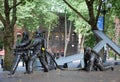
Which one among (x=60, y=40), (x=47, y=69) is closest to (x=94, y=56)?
(x=47, y=69)

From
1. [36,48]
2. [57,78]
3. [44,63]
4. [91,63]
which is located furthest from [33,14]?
[57,78]

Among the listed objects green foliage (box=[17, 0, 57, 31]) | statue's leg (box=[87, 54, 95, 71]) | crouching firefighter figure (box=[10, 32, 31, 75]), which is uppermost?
green foliage (box=[17, 0, 57, 31])

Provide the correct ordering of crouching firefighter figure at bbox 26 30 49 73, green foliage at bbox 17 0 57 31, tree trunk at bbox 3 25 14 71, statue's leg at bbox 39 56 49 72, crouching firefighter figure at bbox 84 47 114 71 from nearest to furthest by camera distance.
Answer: crouching firefighter figure at bbox 26 30 49 73, statue's leg at bbox 39 56 49 72, crouching firefighter figure at bbox 84 47 114 71, tree trunk at bbox 3 25 14 71, green foliage at bbox 17 0 57 31

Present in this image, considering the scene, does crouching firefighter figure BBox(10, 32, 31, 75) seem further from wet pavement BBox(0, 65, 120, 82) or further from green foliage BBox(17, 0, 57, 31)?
green foliage BBox(17, 0, 57, 31)

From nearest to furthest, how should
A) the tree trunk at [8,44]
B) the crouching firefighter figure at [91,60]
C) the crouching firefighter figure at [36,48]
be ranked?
the crouching firefighter figure at [36,48]
the crouching firefighter figure at [91,60]
the tree trunk at [8,44]

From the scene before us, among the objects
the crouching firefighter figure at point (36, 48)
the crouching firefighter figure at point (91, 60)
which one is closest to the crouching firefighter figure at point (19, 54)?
the crouching firefighter figure at point (36, 48)

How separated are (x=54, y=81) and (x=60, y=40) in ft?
213

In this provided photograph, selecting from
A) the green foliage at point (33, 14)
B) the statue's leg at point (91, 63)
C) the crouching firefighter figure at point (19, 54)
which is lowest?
the statue's leg at point (91, 63)

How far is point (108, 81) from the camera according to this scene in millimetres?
11227

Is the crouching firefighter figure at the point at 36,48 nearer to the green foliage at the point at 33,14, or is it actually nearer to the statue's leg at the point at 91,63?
the statue's leg at the point at 91,63

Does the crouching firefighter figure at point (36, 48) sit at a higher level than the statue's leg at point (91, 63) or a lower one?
higher

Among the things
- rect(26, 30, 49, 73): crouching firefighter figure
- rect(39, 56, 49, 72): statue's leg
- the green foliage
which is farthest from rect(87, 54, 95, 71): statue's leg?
the green foliage

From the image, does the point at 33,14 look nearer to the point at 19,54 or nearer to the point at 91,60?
the point at 91,60

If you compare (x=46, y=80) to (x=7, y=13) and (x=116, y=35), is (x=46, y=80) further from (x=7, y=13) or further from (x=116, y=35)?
(x=116, y=35)
